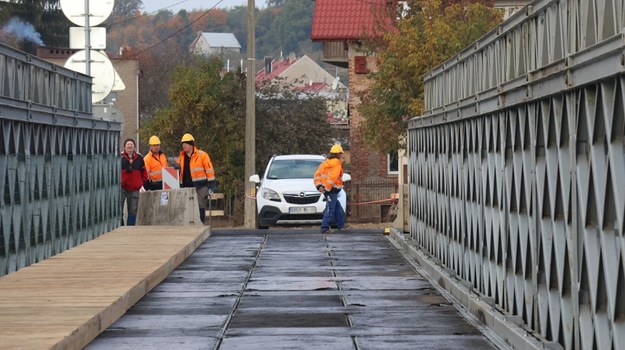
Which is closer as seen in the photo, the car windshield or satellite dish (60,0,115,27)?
satellite dish (60,0,115,27)

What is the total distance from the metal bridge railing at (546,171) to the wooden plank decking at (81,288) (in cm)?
343

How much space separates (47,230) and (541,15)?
9192 millimetres

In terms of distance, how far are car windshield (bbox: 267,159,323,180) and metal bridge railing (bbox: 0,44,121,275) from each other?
865 centimetres

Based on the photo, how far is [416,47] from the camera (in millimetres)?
44281

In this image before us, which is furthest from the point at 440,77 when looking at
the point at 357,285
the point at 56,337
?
the point at 56,337

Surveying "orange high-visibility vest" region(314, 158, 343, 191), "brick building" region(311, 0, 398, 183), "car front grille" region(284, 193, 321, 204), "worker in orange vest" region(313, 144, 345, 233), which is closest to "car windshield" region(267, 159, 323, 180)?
"car front grille" region(284, 193, 321, 204)

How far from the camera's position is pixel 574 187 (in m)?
10.1

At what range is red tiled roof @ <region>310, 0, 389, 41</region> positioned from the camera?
2376 inches

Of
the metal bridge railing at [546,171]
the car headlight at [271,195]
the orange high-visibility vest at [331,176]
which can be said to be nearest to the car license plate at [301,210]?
the car headlight at [271,195]

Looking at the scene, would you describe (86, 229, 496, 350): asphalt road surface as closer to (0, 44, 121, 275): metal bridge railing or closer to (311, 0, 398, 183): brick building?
(0, 44, 121, 275): metal bridge railing

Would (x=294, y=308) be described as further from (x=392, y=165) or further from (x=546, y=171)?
(x=392, y=165)

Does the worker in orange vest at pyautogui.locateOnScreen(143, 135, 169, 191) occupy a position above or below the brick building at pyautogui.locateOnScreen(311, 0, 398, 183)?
below

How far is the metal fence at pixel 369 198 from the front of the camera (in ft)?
185

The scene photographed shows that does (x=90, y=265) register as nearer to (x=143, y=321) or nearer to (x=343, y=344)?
(x=143, y=321)
